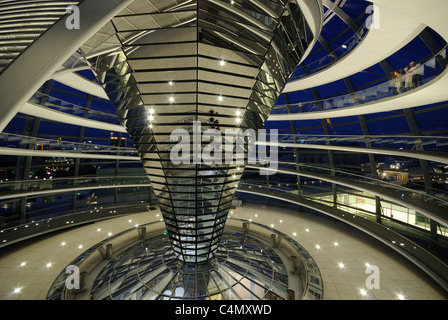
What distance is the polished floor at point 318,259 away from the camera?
8883 millimetres

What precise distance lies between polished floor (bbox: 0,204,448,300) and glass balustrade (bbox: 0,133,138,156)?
593cm

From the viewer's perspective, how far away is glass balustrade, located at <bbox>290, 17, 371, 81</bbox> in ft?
28.2

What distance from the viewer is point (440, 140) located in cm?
888

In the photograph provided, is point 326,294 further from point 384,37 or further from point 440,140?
point 384,37

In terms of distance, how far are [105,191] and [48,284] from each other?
59.5ft

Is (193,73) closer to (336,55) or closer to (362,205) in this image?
(336,55)

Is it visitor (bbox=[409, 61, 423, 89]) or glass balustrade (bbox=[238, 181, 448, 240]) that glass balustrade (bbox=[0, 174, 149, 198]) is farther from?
visitor (bbox=[409, 61, 423, 89])

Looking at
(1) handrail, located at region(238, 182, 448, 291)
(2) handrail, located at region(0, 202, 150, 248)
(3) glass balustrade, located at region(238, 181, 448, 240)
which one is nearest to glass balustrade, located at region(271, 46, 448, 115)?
(3) glass balustrade, located at region(238, 181, 448, 240)

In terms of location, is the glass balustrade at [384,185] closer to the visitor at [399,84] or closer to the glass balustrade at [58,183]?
the visitor at [399,84]

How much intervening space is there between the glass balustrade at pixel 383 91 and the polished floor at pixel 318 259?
864 cm

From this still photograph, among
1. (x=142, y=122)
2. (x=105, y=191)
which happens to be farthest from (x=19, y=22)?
(x=105, y=191)

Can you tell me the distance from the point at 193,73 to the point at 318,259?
11.6 meters

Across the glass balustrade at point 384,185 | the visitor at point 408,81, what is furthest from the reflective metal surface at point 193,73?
the glass balustrade at point 384,185
